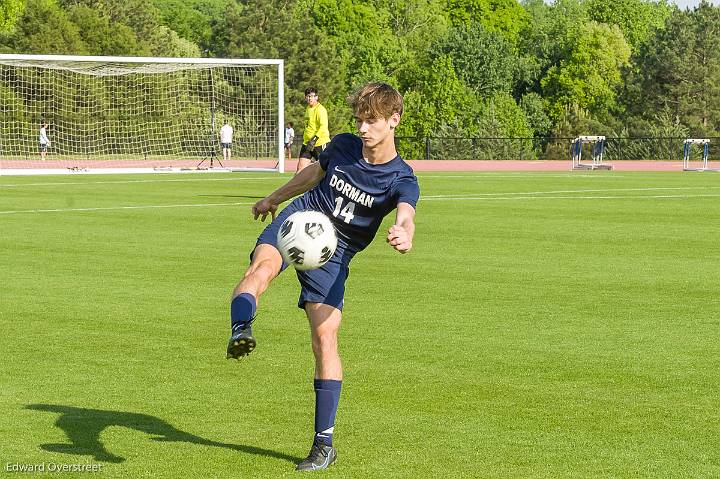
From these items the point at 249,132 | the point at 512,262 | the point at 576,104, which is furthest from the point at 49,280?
the point at 576,104

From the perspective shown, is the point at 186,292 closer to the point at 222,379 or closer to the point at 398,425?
the point at 222,379

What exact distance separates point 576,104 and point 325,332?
94.6m

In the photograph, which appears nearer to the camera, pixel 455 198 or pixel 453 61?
pixel 455 198

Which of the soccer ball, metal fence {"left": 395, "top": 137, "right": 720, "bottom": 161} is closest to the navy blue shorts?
the soccer ball

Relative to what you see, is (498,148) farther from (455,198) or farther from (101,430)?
(101,430)

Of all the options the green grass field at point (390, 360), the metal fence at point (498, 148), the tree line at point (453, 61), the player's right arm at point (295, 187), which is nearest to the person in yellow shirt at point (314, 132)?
the green grass field at point (390, 360)

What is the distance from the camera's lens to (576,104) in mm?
99062

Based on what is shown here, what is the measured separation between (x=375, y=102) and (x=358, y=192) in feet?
1.59

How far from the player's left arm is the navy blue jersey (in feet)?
0.34

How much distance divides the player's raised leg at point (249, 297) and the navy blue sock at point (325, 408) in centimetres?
62

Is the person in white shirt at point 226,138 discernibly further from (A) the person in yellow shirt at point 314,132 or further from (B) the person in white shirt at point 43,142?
(A) the person in yellow shirt at point 314,132

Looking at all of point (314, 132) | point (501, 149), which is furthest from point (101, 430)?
point (501, 149)

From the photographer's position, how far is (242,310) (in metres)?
5.95

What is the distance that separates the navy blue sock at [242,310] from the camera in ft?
19.3
